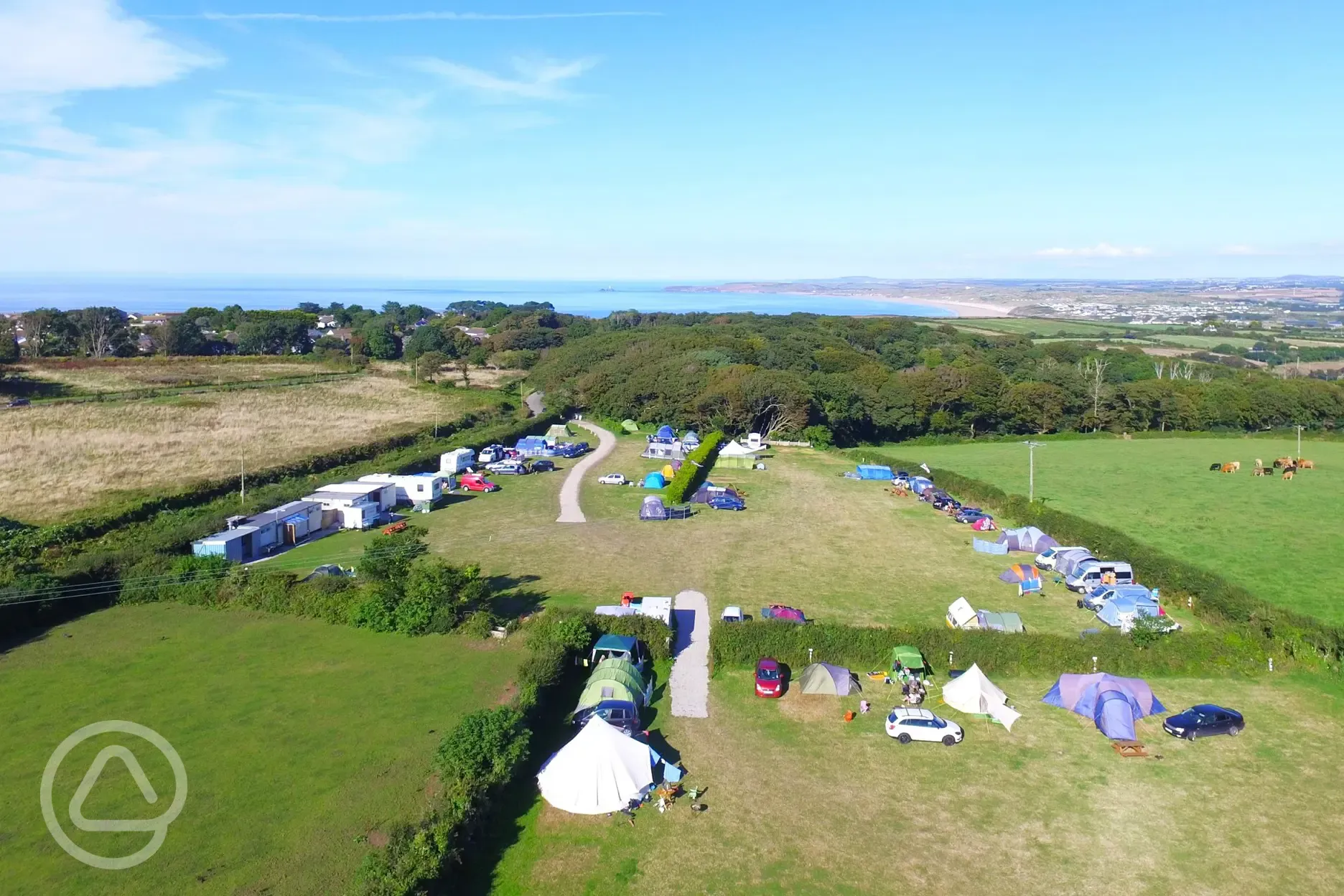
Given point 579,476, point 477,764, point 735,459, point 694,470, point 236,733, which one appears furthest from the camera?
point 735,459

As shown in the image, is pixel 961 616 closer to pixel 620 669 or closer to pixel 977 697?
pixel 977 697

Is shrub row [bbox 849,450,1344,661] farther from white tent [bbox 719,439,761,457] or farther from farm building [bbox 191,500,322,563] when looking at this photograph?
farm building [bbox 191,500,322,563]

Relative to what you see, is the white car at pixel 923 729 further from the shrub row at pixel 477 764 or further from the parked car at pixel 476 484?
the parked car at pixel 476 484

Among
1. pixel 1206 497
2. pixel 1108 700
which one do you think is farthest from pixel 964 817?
pixel 1206 497

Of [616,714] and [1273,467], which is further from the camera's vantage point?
[1273,467]

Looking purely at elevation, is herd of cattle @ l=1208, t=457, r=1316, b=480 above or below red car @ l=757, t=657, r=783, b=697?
below

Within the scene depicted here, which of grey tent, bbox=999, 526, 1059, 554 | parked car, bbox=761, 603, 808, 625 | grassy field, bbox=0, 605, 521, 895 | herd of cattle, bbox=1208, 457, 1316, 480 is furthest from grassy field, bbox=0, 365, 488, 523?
herd of cattle, bbox=1208, 457, 1316, 480

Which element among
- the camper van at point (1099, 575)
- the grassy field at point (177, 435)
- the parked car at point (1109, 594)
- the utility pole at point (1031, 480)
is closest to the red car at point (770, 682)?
the parked car at point (1109, 594)

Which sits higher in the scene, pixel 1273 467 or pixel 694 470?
pixel 694 470
